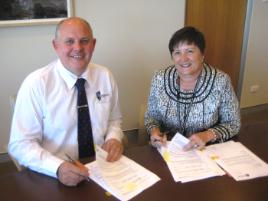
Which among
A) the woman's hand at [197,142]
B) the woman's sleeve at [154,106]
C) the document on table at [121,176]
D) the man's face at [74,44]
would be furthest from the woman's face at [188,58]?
the document on table at [121,176]

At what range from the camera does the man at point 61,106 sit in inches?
59.3

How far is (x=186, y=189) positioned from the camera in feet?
4.15

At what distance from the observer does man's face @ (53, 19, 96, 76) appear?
159cm

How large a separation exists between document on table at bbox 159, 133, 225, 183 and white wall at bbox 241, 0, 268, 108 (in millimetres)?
2847

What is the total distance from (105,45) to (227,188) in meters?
2.13

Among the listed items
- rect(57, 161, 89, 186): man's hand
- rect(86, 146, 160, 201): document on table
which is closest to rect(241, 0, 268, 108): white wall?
rect(86, 146, 160, 201): document on table

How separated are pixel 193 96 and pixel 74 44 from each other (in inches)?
31.4

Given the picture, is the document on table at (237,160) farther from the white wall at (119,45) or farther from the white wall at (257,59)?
the white wall at (257,59)

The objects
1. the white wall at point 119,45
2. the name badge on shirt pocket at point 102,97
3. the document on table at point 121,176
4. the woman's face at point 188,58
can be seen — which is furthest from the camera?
the white wall at point 119,45

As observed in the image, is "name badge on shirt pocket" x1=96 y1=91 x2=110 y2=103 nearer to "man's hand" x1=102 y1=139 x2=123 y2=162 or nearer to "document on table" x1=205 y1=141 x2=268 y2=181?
"man's hand" x1=102 y1=139 x2=123 y2=162

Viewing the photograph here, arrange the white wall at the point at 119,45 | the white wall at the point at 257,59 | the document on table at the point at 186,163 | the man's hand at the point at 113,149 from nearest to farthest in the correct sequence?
the document on table at the point at 186,163
the man's hand at the point at 113,149
the white wall at the point at 119,45
the white wall at the point at 257,59

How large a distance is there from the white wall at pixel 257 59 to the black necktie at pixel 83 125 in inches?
117

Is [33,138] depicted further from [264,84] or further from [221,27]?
[264,84]

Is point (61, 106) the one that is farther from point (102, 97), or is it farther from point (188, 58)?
point (188, 58)
